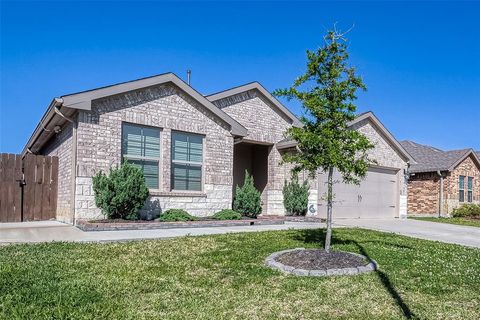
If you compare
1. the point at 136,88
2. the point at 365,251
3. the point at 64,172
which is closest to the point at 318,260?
the point at 365,251

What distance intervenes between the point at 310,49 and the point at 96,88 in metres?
7.01

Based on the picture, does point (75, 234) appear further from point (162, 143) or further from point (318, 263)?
point (318, 263)

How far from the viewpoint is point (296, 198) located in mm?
16266

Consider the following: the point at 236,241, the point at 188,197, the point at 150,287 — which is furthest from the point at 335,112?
the point at 188,197

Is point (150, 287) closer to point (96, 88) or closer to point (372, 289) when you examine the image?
point (372, 289)

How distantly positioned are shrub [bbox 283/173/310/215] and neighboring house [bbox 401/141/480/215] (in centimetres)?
1043

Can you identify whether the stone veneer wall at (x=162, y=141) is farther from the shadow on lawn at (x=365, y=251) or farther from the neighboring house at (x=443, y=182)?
the neighboring house at (x=443, y=182)

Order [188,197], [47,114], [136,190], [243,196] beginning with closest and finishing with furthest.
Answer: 1. [136,190]
2. [47,114]
3. [188,197]
4. [243,196]

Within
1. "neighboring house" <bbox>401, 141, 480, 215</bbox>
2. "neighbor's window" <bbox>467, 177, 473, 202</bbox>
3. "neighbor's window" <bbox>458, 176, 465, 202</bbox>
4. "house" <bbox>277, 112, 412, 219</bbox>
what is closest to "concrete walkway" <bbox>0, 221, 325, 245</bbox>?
"house" <bbox>277, 112, 412, 219</bbox>

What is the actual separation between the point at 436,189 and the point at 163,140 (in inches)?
733

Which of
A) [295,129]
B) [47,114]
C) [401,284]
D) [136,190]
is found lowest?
[401,284]

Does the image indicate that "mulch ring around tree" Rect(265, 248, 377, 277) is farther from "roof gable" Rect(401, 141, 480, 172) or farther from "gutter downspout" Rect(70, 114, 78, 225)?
"roof gable" Rect(401, 141, 480, 172)

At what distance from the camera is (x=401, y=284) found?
5500 millimetres

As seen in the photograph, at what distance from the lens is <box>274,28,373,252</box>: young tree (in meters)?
6.90
